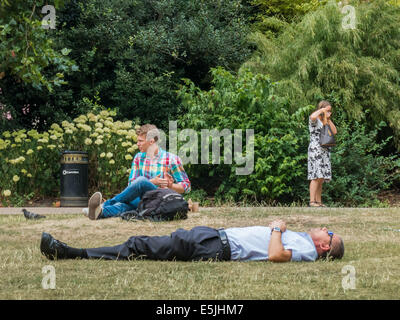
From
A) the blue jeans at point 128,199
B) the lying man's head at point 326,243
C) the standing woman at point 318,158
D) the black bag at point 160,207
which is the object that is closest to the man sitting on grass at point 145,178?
the blue jeans at point 128,199

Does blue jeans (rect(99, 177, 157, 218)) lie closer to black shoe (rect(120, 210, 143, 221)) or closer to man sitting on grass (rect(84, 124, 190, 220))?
man sitting on grass (rect(84, 124, 190, 220))

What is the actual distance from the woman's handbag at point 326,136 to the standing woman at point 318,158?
2.2 inches

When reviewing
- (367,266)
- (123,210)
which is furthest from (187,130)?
(367,266)

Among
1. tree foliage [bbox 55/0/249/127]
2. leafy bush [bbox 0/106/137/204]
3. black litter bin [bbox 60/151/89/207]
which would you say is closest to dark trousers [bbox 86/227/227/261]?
black litter bin [bbox 60/151/89/207]

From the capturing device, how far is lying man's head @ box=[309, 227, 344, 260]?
4914 millimetres

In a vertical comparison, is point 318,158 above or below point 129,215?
above

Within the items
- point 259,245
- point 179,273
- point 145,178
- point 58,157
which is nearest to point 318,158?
point 145,178

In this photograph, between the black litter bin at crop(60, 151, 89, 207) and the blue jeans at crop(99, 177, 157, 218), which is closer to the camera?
the blue jeans at crop(99, 177, 157, 218)

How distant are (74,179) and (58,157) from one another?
1.12 meters

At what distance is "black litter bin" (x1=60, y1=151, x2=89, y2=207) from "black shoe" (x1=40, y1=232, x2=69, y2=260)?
5.32 m

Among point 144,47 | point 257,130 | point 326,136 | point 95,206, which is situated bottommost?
point 95,206

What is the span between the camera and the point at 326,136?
378 inches

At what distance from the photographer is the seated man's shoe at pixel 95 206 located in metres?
7.23

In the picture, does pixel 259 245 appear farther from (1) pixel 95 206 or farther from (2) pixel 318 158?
(2) pixel 318 158
